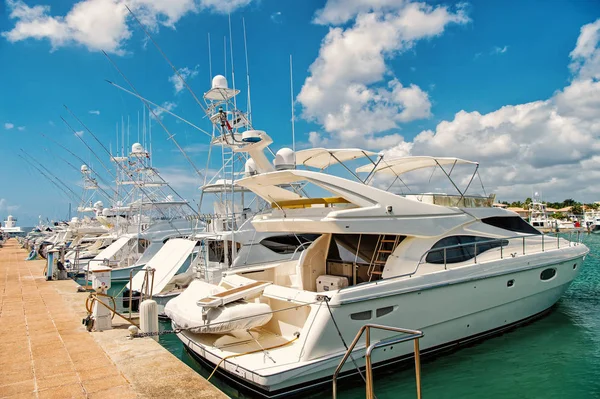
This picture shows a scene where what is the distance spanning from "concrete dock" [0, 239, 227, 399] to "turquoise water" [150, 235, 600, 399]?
1.49 metres

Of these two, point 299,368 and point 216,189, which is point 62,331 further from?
point 216,189

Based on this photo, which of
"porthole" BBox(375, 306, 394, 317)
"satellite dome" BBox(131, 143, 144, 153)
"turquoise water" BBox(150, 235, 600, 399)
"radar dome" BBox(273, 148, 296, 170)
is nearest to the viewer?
"turquoise water" BBox(150, 235, 600, 399)

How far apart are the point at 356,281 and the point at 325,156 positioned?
10.6 feet

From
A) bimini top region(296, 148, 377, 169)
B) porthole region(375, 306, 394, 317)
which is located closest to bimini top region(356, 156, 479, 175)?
bimini top region(296, 148, 377, 169)

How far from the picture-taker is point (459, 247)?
9953 mm

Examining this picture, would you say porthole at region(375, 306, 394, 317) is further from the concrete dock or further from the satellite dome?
the satellite dome

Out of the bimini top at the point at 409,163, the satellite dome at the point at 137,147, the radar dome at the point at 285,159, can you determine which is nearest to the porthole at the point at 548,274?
the bimini top at the point at 409,163

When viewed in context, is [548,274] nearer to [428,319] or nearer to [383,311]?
[428,319]

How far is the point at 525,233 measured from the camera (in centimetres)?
1205

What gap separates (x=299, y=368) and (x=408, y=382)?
2.40 metres

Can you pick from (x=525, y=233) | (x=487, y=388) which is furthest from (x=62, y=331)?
(x=525, y=233)

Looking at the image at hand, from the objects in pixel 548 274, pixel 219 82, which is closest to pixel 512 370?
pixel 548 274

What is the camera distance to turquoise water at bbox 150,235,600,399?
24.8 ft

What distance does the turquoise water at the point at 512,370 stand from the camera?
7.57m
